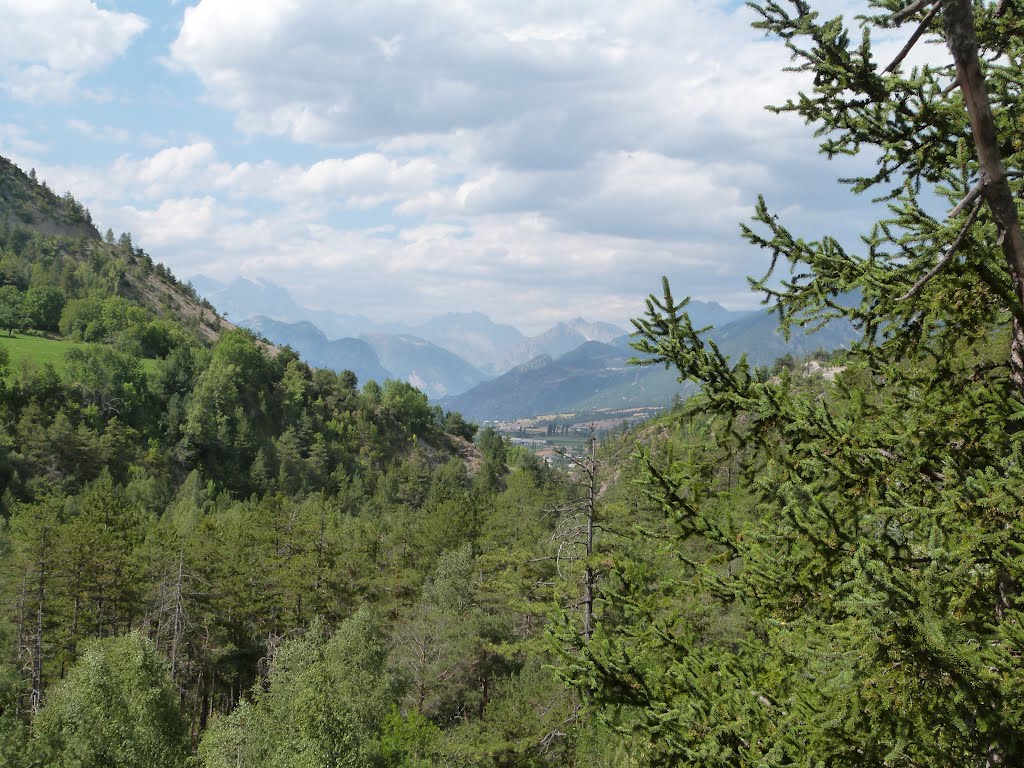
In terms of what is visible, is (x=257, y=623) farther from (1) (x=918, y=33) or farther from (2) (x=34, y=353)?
(2) (x=34, y=353)

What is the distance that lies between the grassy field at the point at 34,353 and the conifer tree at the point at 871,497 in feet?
386

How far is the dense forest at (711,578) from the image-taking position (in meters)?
5.14

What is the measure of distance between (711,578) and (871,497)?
5.66ft

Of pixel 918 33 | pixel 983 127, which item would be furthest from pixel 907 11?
pixel 983 127

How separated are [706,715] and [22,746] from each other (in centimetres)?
2568

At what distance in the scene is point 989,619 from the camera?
5.61 metres

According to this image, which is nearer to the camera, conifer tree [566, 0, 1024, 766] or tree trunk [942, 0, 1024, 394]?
tree trunk [942, 0, 1024, 394]

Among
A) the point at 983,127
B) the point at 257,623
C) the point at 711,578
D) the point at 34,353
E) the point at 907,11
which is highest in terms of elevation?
the point at 34,353

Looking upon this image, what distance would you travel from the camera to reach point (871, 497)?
19.7 ft

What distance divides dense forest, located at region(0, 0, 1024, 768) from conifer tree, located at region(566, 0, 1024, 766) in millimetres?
34

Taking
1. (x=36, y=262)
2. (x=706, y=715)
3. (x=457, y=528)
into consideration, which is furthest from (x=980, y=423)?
Answer: (x=36, y=262)

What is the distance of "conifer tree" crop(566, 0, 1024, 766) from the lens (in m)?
4.92

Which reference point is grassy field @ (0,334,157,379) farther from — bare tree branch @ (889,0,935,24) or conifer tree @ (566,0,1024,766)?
bare tree branch @ (889,0,935,24)

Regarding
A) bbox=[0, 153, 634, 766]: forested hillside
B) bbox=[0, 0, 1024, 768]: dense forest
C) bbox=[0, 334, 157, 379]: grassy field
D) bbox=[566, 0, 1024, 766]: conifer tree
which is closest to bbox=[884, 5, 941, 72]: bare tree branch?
bbox=[0, 0, 1024, 768]: dense forest
